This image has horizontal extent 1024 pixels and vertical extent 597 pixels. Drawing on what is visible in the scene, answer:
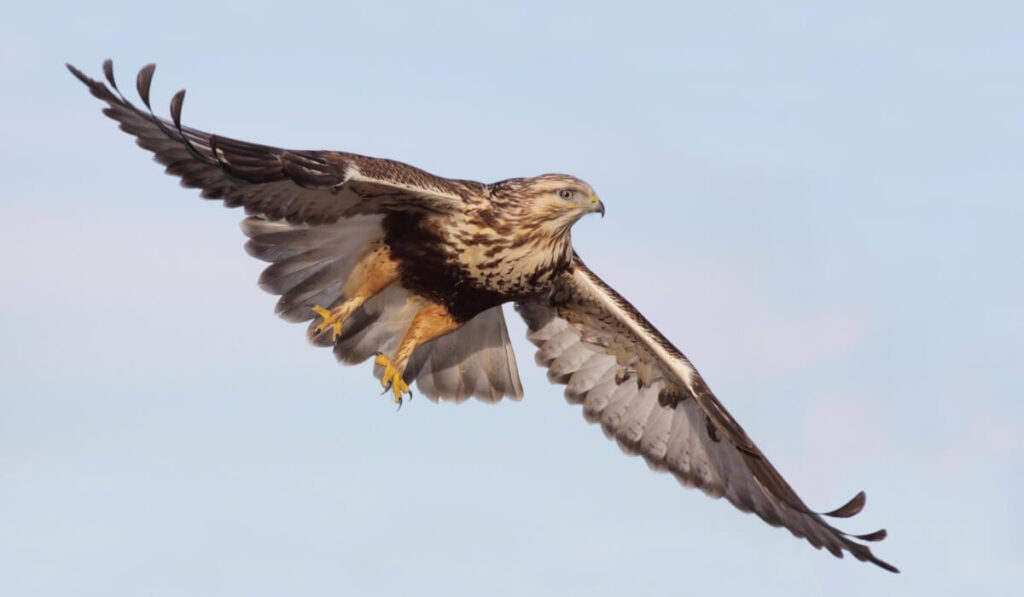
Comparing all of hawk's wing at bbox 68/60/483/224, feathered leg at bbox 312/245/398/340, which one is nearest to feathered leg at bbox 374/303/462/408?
feathered leg at bbox 312/245/398/340

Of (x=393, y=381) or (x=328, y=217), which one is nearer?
(x=328, y=217)

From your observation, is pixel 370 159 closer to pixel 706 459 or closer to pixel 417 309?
pixel 417 309

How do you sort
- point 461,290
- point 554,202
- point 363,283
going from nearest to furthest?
1. point 554,202
2. point 461,290
3. point 363,283

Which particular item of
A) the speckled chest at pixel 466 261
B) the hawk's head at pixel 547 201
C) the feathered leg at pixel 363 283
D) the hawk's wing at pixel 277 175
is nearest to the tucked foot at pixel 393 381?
the feathered leg at pixel 363 283

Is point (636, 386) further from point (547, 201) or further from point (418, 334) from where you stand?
point (547, 201)

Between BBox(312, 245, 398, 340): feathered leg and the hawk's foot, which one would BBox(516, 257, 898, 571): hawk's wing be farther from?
the hawk's foot

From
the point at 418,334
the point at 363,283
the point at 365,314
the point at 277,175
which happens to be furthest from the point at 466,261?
the point at 277,175
